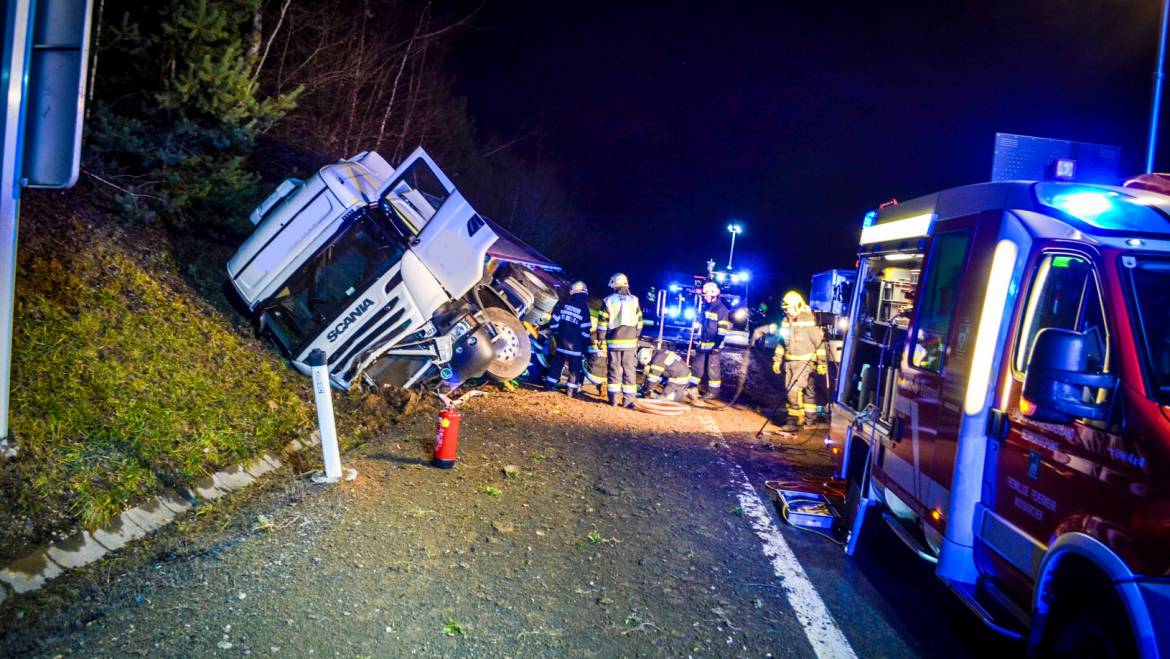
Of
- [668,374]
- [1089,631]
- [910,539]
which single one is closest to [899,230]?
[910,539]

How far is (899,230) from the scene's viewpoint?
524 cm

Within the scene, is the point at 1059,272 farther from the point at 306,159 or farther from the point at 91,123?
the point at 306,159

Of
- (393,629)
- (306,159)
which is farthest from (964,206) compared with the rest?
(306,159)

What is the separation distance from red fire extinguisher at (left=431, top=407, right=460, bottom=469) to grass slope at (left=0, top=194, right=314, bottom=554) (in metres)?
1.40

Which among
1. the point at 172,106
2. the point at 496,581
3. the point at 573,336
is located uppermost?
the point at 172,106

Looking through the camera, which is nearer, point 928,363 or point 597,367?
point 928,363

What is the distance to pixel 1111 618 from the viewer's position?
273cm

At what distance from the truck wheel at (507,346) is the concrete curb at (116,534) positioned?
419cm

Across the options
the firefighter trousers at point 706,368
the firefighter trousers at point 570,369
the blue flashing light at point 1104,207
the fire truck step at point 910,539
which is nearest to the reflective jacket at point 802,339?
the firefighter trousers at point 706,368

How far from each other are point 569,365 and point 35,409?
24.4 feet

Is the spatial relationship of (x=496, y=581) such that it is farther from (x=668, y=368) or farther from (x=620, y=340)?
(x=668, y=368)

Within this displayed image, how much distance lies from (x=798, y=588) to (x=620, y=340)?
6314 mm

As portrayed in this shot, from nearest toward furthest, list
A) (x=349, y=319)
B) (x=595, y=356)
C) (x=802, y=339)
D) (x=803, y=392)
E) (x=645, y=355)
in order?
1. (x=349, y=319)
2. (x=803, y=392)
3. (x=802, y=339)
4. (x=595, y=356)
5. (x=645, y=355)

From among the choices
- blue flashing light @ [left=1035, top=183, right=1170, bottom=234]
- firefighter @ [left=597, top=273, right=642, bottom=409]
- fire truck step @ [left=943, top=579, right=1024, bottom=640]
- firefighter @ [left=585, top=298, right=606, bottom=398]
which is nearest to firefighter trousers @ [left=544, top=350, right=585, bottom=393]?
firefighter @ [left=585, top=298, right=606, bottom=398]
